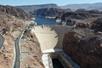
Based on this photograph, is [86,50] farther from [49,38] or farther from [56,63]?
[49,38]

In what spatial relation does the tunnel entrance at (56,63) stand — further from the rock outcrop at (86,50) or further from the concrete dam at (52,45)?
the rock outcrop at (86,50)

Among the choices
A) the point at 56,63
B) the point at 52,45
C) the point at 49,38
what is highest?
the point at 49,38

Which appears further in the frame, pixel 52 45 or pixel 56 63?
pixel 52 45

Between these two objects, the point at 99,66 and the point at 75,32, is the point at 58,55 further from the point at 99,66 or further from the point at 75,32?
the point at 99,66

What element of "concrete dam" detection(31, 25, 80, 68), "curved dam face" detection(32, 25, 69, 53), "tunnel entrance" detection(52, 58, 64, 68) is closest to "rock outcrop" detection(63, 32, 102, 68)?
"concrete dam" detection(31, 25, 80, 68)

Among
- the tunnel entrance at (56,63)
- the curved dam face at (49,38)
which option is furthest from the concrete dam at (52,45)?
the tunnel entrance at (56,63)

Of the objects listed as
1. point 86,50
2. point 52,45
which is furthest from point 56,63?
point 86,50

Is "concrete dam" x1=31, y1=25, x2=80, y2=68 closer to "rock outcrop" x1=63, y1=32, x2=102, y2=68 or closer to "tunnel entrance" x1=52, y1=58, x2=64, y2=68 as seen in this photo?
"tunnel entrance" x1=52, y1=58, x2=64, y2=68
